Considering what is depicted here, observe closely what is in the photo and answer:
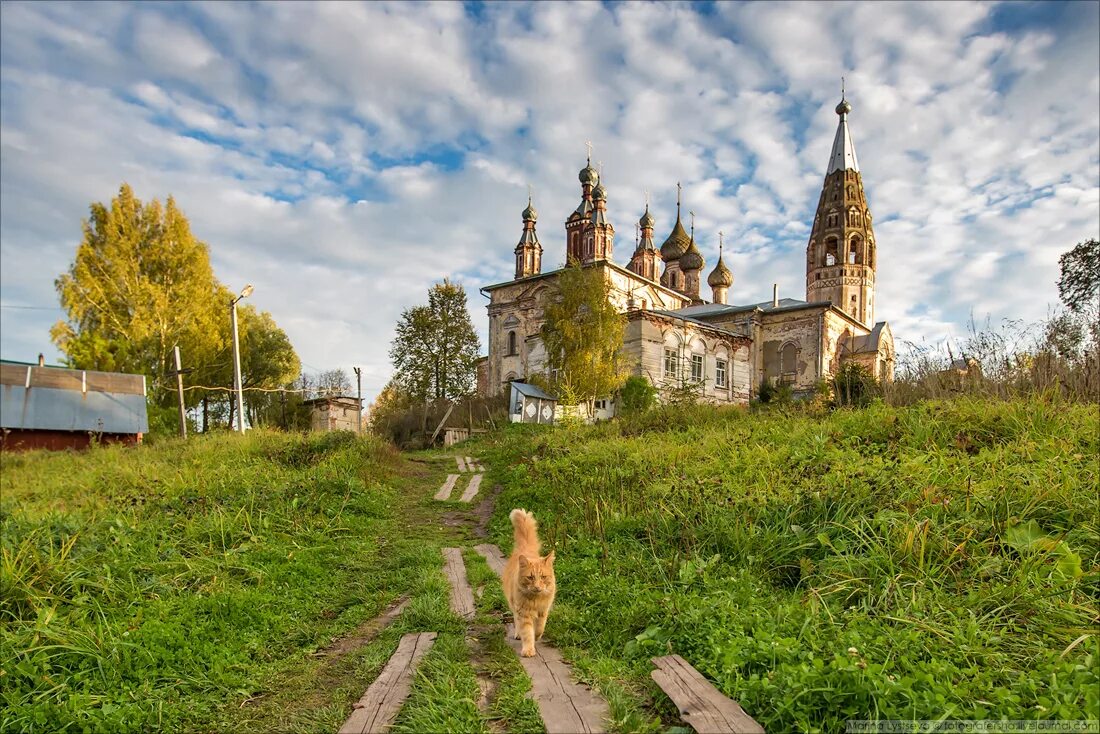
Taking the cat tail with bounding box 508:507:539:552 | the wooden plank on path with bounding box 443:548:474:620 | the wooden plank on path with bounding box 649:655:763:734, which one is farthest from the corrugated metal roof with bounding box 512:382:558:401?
the wooden plank on path with bounding box 649:655:763:734

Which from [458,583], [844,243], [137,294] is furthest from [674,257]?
[458,583]

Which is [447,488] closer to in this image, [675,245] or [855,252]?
[675,245]

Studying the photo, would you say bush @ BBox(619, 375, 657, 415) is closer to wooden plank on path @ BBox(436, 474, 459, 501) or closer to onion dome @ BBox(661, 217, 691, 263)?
wooden plank on path @ BBox(436, 474, 459, 501)

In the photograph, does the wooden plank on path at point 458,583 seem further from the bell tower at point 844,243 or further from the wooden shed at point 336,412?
the bell tower at point 844,243

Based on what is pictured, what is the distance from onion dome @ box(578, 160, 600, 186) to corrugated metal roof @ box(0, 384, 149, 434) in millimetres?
29102

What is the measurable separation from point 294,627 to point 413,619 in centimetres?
105

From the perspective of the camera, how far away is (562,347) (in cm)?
2517

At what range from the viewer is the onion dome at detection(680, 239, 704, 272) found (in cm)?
5263

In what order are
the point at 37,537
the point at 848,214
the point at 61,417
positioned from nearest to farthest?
1. the point at 37,537
2. the point at 61,417
3. the point at 848,214

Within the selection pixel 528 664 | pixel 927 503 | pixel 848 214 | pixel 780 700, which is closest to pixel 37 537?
pixel 528 664

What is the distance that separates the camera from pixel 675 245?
5400 cm

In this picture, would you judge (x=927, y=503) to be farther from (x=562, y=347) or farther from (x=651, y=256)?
(x=651, y=256)

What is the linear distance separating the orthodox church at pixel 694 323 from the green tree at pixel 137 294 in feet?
51.6

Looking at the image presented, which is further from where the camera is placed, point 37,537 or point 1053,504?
point 37,537
